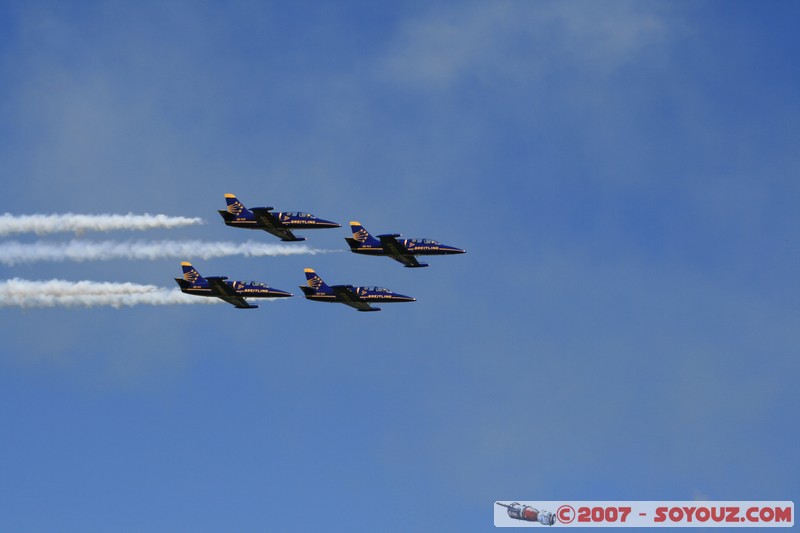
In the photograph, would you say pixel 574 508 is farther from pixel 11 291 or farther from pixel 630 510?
pixel 11 291

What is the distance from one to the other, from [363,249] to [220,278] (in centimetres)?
1603

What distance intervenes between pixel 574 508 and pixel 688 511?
35.9ft

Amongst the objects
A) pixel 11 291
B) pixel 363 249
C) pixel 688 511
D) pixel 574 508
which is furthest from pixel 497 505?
pixel 11 291

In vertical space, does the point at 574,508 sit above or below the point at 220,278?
below

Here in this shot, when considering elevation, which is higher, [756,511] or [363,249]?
[363,249]

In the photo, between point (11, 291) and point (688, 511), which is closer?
point (688, 511)

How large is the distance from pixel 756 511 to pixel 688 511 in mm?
6717

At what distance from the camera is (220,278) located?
199750 mm

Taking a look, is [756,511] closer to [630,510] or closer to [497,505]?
[630,510]

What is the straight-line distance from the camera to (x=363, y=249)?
654ft

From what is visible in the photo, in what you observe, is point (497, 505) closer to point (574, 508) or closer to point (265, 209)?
point (574, 508)

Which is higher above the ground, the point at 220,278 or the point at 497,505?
the point at 220,278

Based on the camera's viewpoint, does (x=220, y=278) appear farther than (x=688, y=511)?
Yes

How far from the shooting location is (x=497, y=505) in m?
176
